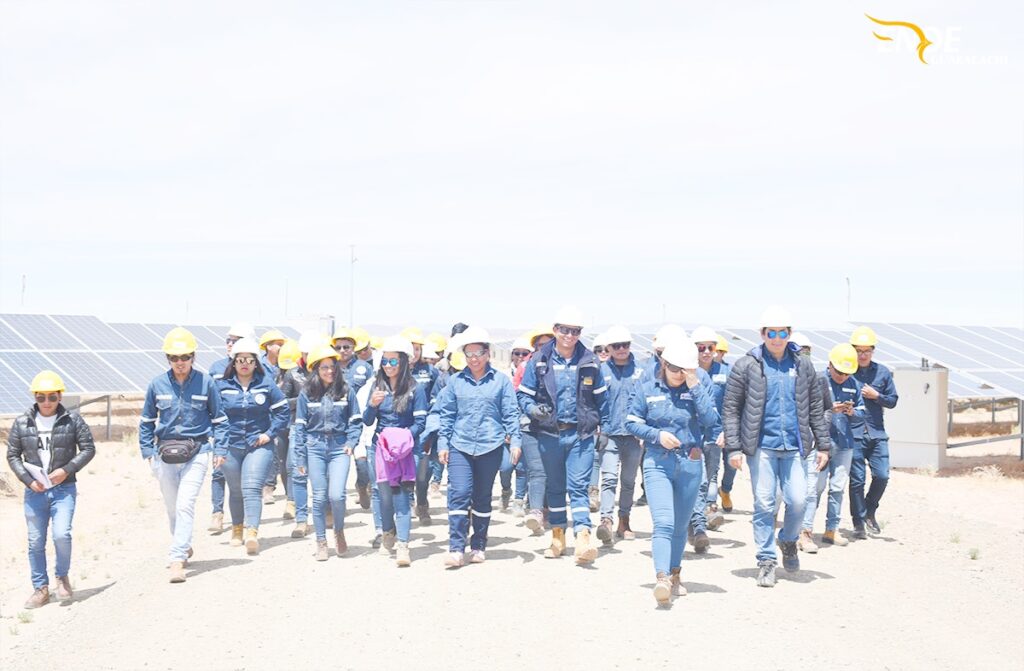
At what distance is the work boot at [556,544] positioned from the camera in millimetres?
8859

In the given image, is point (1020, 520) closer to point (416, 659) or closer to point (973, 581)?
point (973, 581)

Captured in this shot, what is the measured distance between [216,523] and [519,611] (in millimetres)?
4665

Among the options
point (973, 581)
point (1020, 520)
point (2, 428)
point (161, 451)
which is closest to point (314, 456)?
point (161, 451)

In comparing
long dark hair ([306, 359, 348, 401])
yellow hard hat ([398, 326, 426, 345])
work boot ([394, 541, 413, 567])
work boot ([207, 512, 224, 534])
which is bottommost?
work boot ([207, 512, 224, 534])

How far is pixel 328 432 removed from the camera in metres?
9.09

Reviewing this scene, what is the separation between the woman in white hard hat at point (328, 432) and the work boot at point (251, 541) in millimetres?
599

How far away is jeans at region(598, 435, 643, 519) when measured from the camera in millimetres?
9352

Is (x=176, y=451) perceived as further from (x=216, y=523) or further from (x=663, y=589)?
(x=663, y=589)

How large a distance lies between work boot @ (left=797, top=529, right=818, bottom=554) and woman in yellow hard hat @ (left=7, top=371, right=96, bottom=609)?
A: 6515 mm

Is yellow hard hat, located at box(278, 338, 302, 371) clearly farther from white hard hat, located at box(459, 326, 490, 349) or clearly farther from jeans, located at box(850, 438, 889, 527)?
jeans, located at box(850, 438, 889, 527)

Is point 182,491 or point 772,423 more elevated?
point 772,423

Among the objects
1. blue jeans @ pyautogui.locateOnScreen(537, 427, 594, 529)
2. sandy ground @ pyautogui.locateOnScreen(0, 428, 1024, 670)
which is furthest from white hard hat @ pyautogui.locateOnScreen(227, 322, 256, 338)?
blue jeans @ pyautogui.locateOnScreen(537, 427, 594, 529)

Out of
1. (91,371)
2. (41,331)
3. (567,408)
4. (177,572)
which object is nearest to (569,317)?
(567,408)

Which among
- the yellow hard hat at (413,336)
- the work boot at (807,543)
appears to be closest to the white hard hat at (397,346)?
the yellow hard hat at (413,336)
